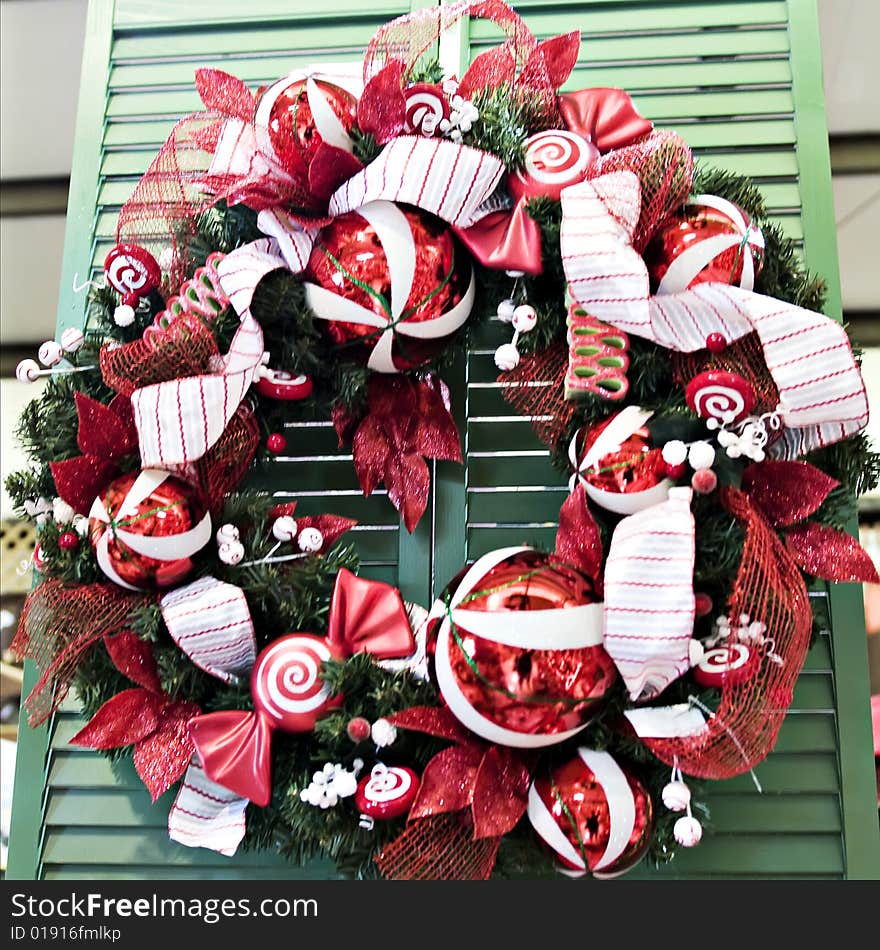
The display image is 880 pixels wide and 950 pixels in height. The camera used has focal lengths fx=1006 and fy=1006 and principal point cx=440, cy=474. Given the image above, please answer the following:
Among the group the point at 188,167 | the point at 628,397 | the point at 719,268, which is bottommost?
the point at 628,397

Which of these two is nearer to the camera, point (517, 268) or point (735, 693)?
point (735, 693)

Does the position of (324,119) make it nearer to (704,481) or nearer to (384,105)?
(384,105)

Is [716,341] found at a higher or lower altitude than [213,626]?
higher

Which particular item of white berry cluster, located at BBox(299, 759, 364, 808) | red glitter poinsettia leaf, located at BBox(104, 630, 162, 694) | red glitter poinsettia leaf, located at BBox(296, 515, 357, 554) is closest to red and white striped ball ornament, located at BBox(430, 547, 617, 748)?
white berry cluster, located at BBox(299, 759, 364, 808)

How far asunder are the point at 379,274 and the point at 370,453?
21 centimetres

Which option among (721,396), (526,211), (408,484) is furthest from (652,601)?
(526,211)

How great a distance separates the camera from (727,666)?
977 millimetres

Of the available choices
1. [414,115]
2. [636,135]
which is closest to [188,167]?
[414,115]

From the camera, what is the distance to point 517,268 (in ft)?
3.64

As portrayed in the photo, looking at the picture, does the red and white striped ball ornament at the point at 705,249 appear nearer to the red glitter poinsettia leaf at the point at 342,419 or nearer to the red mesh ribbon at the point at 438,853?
the red glitter poinsettia leaf at the point at 342,419

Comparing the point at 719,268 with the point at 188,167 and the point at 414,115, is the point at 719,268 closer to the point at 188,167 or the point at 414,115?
the point at 414,115

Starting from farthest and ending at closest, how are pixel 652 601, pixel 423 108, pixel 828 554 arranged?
1. pixel 423 108
2. pixel 828 554
3. pixel 652 601

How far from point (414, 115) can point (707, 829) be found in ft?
2.82

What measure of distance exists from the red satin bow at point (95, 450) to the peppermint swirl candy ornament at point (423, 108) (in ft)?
1.48
